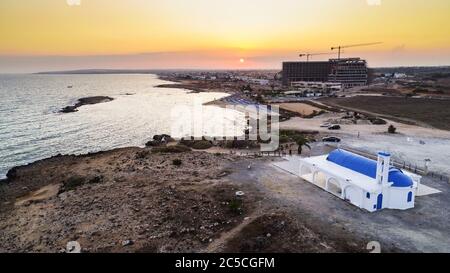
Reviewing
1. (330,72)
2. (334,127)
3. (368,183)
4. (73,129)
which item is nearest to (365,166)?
(368,183)

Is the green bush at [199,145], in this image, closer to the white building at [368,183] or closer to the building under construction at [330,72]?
the white building at [368,183]

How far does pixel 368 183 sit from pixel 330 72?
564 ft

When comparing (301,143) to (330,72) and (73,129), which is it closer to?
(73,129)

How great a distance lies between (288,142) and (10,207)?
32.8 m

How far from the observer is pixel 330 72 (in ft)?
614

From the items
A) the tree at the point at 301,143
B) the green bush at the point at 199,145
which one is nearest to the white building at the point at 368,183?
the tree at the point at 301,143

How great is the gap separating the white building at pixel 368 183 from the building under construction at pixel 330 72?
14870 centimetres

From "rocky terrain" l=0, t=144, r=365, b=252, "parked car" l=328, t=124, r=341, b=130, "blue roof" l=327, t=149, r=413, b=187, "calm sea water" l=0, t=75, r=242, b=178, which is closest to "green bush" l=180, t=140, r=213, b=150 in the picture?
"rocky terrain" l=0, t=144, r=365, b=252

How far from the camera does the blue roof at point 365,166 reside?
25.0 metres

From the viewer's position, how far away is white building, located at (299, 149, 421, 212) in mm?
24625

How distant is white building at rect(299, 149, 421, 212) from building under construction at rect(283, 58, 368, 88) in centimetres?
14870

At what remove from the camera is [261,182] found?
102 feet
